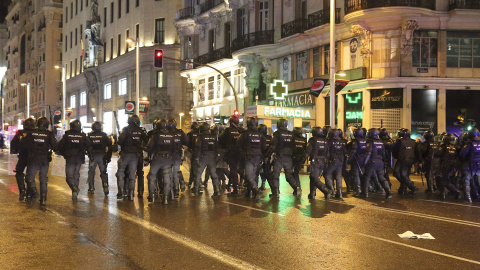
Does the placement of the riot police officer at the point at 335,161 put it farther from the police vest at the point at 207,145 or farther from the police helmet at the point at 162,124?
the police helmet at the point at 162,124

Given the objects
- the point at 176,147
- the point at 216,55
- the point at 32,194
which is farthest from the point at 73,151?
the point at 216,55

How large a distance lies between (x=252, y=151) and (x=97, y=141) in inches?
152

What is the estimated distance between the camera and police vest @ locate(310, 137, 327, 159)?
518 inches

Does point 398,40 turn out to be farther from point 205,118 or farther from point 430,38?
point 205,118

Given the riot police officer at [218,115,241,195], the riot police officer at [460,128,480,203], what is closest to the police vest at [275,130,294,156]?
the riot police officer at [218,115,241,195]

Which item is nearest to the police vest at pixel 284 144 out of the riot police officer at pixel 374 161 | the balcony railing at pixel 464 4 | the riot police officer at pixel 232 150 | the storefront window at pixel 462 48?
the riot police officer at pixel 232 150

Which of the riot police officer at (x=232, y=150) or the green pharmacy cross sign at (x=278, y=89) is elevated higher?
the green pharmacy cross sign at (x=278, y=89)

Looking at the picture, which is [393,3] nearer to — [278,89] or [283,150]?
[278,89]

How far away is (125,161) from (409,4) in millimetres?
19190

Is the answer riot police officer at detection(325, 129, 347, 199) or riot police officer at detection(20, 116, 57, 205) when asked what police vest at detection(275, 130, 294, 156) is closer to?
riot police officer at detection(325, 129, 347, 199)

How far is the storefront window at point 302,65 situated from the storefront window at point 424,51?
700cm

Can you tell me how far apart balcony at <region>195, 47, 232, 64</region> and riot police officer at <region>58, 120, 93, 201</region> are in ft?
89.0

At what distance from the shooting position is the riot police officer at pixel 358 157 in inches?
570

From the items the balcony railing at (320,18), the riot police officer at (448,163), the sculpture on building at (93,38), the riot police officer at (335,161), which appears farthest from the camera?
the sculpture on building at (93,38)
